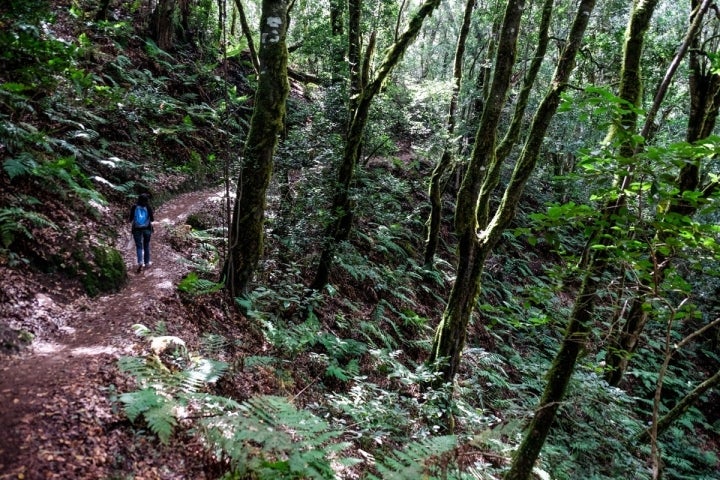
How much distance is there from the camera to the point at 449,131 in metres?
14.1

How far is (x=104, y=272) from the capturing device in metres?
6.90

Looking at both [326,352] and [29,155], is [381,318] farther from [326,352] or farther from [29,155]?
[29,155]

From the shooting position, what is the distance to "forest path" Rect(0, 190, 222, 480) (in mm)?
3055

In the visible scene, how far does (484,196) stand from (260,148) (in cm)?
420

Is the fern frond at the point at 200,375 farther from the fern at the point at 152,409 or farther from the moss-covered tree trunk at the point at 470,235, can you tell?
the moss-covered tree trunk at the point at 470,235

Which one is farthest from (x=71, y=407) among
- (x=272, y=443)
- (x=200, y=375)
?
(x=272, y=443)

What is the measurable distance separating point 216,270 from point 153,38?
13745 millimetres

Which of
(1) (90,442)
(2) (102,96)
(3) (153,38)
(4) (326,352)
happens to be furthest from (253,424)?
(3) (153,38)

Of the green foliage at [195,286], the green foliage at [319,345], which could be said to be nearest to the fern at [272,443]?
the green foliage at [319,345]

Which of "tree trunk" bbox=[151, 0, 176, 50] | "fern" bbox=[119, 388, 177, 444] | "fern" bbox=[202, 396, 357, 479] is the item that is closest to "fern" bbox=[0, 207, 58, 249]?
"fern" bbox=[119, 388, 177, 444]

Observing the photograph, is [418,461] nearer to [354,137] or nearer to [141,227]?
[141,227]

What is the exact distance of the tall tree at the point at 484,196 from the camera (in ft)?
23.5

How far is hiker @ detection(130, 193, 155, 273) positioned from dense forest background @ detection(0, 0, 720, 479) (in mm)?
492

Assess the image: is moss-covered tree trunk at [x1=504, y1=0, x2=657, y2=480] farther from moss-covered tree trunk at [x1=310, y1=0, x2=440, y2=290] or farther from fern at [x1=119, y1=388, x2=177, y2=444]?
moss-covered tree trunk at [x1=310, y1=0, x2=440, y2=290]
